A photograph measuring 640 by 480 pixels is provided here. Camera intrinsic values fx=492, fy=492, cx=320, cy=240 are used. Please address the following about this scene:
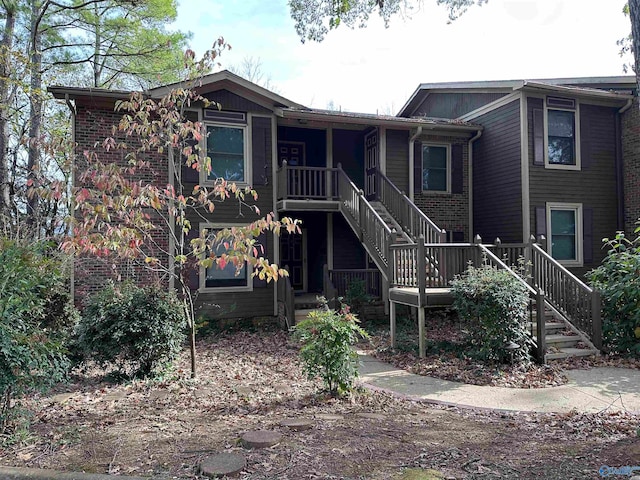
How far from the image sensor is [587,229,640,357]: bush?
848cm

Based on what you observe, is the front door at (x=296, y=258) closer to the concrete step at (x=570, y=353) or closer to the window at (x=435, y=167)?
the window at (x=435, y=167)

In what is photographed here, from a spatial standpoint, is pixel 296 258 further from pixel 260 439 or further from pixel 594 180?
pixel 260 439

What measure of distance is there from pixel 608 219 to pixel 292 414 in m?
12.3

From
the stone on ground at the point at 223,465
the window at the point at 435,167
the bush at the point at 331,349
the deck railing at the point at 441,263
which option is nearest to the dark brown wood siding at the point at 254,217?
the deck railing at the point at 441,263

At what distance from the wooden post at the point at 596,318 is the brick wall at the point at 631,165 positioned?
6.32m

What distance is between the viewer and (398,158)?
1393cm

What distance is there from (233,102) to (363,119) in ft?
→ 11.1

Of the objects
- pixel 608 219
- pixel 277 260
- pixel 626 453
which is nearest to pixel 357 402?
pixel 626 453

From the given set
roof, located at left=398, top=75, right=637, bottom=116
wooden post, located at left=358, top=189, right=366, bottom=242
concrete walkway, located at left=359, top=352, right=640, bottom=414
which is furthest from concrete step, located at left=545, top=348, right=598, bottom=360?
roof, located at left=398, top=75, right=637, bottom=116

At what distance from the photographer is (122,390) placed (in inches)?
258

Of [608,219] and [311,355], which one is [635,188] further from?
[311,355]

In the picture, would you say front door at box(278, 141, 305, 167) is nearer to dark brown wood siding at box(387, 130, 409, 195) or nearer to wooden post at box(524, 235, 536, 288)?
dark brown wood siding at box(387, 130, 409, 195)

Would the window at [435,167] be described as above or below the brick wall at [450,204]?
above

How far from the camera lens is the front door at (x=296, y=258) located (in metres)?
14.7
